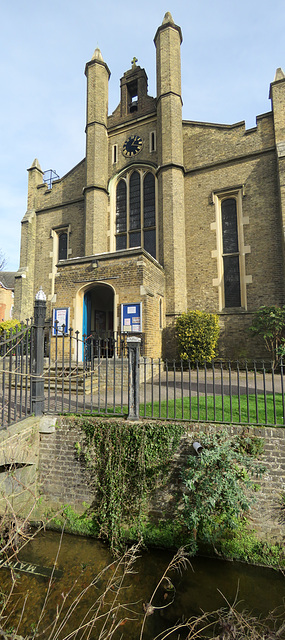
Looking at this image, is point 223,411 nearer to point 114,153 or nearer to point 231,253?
point 231,253

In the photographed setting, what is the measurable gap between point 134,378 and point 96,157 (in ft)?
47.5

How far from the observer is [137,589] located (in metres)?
3.57

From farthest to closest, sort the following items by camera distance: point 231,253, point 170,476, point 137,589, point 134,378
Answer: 1. point 231,253
2. point 134,378
3. point 170,476
4. point 137,589

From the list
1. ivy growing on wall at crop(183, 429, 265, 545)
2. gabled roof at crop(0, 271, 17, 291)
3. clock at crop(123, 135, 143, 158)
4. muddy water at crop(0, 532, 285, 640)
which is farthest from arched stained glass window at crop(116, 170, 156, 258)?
gabled roof at crop(0, 271, 17, 291)

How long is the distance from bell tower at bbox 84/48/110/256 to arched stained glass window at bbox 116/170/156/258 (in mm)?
802

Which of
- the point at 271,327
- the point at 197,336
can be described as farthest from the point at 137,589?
the point at 271,327

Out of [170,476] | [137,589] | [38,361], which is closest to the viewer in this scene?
[137,589]

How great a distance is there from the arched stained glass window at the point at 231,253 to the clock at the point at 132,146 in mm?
5589

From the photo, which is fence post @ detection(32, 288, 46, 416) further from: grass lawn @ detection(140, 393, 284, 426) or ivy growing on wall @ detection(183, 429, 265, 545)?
ivy growing on wall @ detection(183, 429, 265, 545)

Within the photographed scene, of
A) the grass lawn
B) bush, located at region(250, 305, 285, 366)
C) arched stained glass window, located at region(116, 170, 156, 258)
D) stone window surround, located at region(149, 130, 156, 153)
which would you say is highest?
stone window surround, located at region(149, 130, 156, 153)

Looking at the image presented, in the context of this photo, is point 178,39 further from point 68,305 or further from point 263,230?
point 68,305

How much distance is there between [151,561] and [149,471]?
1098 mm

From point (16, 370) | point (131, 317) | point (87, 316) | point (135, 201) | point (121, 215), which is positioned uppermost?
point (135, 201)

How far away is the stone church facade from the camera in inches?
478
